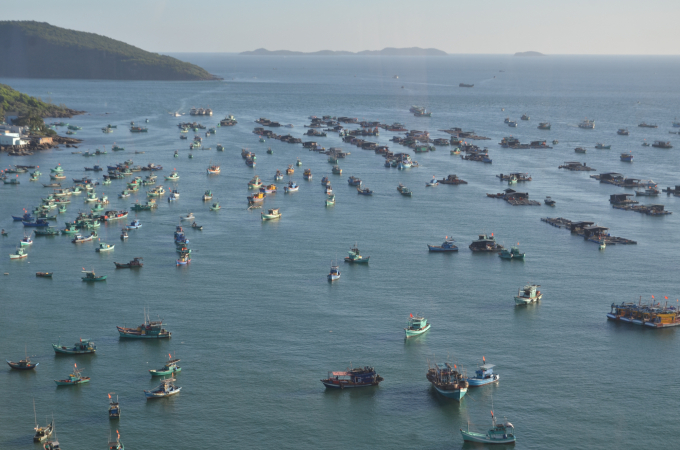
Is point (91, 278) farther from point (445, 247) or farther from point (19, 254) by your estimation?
point (445, 247)

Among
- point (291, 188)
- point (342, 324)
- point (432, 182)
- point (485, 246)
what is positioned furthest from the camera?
point (432, 182)

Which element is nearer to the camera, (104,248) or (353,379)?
(353,379)

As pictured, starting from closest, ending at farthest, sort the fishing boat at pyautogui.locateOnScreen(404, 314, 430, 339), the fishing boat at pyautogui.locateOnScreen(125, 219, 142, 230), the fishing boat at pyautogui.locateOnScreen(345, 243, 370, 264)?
the fishing boat at pyautogui.locateOnScreen(404, 314, 430, 339)
the fishing boat at pyautogui.locateOnScreen(345, 243, 370, 264)
the fishing boat at pyautogui.locateOnScreen(125, 219, 142, 230)

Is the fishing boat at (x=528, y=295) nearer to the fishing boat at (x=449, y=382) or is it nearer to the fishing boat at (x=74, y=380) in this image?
the fishing boat at (x=449, y=382)

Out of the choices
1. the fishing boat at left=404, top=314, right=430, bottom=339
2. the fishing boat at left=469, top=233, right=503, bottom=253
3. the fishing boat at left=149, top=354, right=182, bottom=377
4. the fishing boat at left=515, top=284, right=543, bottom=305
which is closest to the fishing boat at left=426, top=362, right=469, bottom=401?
the fishing boat at left=404, top=314, right=430, bottom=339

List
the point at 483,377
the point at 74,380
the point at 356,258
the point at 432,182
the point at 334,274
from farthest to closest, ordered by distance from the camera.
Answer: the point at 432,182, the point at 356,258, the point at 334,274, the point at 483,377, the point at 74,380

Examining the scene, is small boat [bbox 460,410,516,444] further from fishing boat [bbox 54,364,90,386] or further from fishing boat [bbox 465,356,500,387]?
fishing boat [bbox 54,364,90,386]

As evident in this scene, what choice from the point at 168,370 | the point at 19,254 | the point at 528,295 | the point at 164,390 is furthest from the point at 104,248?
the point at 528,295
